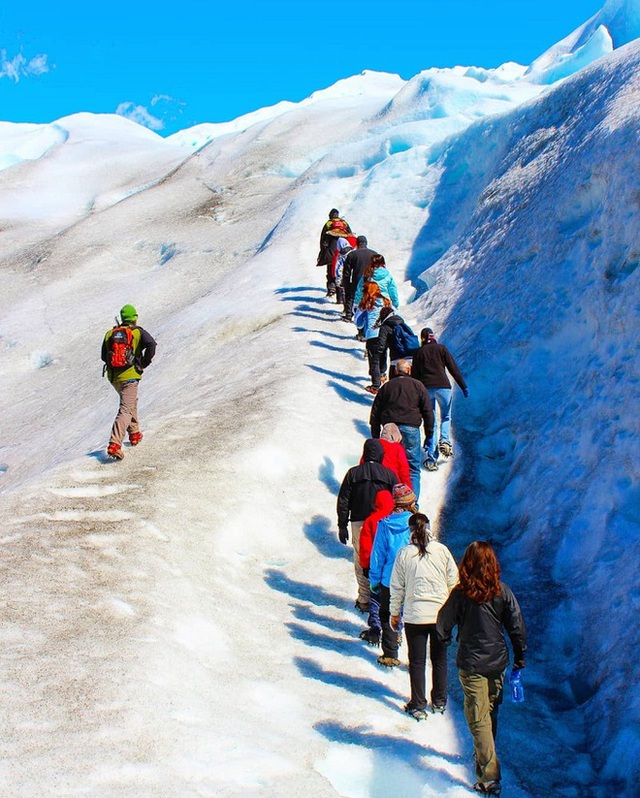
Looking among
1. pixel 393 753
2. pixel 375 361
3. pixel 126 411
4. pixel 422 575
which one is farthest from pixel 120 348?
pixel 393 753

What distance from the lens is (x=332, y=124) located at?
159ft

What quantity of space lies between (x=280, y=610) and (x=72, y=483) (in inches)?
132

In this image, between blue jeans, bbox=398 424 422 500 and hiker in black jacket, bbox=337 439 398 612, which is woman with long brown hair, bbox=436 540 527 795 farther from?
blue jeans, bbox=398 424 422 500

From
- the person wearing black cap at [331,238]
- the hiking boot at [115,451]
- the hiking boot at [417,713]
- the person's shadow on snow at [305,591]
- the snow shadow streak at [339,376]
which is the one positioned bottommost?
the hiking boot at [417,713]

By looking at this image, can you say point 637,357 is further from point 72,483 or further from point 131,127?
point 131,127

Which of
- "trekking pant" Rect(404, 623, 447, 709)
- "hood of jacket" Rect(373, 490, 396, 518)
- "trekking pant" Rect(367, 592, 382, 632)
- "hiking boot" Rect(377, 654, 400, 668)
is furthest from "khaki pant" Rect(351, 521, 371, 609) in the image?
"trekking pant" Rect(404, 623, 447, 709)

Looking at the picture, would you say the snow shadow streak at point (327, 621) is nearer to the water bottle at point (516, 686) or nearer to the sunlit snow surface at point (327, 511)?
the sunlit snow surface at point (327, 511)

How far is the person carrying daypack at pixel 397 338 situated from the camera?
14.0 metres

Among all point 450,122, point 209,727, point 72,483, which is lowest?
point 209,727

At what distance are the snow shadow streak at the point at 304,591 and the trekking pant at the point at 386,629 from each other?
1274 millimetres

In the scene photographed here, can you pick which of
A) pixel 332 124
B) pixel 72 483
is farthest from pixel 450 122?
pixel 72 483

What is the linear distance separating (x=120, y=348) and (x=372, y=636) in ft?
18.8

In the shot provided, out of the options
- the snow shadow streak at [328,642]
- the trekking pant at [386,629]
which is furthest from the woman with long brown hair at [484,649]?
the snow shadow streak at [328,642]

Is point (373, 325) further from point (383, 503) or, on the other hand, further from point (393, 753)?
point (393, 753)
